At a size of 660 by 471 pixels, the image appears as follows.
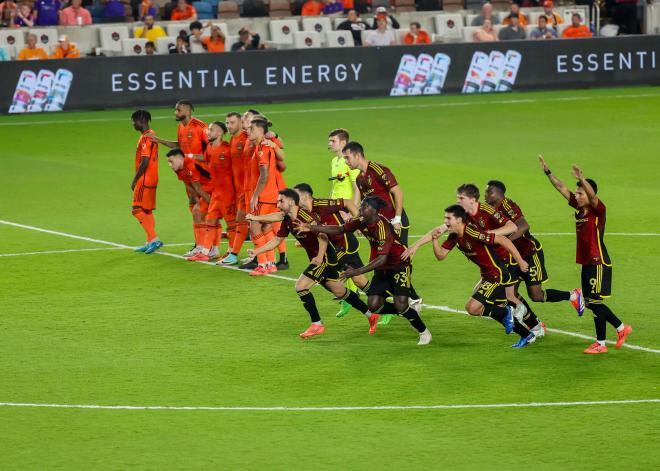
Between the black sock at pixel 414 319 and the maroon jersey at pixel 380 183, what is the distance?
5.57ft

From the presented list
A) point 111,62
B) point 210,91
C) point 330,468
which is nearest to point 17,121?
point 111,62

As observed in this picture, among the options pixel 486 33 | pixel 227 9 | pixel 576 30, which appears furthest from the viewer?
pixel 227 9

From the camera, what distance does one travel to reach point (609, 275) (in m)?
13.5

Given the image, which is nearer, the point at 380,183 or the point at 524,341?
the point at 524,341

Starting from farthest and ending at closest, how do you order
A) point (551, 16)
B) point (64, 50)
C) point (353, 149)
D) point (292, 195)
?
point (551, 16) → point (64, 50) → point (353, 149) → point (292, 195)

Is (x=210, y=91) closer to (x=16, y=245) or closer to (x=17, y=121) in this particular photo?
(x=17, y=121)

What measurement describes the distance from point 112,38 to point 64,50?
2265 mm

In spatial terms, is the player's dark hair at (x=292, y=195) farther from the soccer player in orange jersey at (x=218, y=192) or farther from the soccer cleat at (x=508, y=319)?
the soccer player in orange jersey at (x=218, y=192)

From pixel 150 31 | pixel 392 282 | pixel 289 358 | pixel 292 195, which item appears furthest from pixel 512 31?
pixel 289 358

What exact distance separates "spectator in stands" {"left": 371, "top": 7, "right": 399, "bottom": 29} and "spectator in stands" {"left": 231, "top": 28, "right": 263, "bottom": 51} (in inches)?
138

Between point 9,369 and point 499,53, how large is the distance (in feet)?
79.1

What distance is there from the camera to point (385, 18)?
117 feet

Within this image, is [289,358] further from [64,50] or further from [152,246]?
[64,50]

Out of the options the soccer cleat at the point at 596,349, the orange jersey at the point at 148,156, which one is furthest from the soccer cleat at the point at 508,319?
the orange jersey at the point at 148,156
